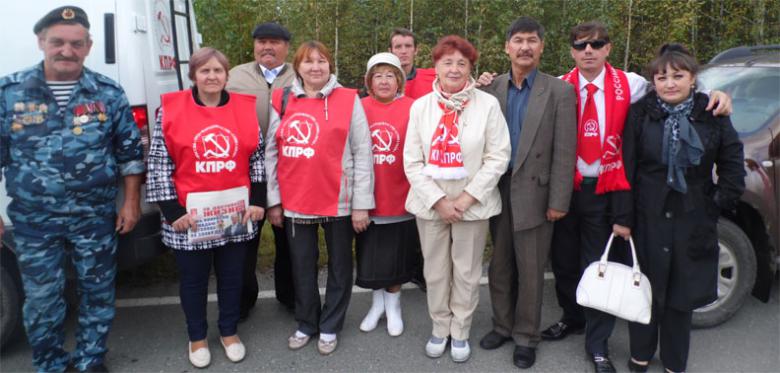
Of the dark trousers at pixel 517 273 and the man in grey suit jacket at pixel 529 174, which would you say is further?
the dark trousers at pixel 517 273

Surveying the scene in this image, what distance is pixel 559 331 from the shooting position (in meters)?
3.65

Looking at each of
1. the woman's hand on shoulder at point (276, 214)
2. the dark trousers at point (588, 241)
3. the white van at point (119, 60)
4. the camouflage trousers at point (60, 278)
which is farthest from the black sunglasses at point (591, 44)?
the camouflage trousers at point (60, 278)

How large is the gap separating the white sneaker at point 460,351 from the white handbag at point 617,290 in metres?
0.74

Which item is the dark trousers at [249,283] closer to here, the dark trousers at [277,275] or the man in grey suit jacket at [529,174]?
the dark trousers at [277,275]

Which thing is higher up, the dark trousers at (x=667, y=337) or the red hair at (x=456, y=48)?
the red hair at (x=456, y=48)

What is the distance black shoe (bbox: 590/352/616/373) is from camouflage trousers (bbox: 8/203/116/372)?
2.77 m

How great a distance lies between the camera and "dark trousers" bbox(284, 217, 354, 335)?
3.49 metres

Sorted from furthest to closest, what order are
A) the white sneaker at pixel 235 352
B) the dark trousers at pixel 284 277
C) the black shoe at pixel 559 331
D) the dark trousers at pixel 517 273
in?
the dark trousers at pixel 284 277, the black shoe at pixel 559 331, the white sneaker at pixel 235 352, the dark trousers at pixel 517 273

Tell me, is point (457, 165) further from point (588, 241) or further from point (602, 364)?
point (602, 364)

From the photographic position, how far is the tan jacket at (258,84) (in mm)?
3691

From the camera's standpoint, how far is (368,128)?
135 inches

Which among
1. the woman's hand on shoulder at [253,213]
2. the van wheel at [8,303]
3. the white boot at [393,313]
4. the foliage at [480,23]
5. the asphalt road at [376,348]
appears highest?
the foliage at [480,23]

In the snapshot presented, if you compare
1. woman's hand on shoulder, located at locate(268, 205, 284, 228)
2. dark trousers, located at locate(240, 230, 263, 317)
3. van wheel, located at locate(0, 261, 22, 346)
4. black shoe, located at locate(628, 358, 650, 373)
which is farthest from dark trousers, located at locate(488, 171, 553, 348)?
van wheel, located at locate(0, 261, 22, 346)

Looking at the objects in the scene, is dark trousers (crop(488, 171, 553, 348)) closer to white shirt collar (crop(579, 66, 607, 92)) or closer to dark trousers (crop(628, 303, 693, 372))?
dark trousers (crop(628, 303, 693, 372))
